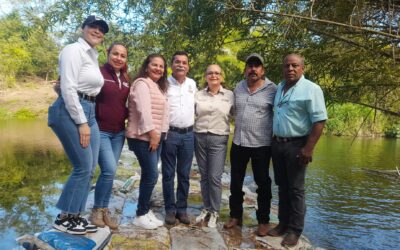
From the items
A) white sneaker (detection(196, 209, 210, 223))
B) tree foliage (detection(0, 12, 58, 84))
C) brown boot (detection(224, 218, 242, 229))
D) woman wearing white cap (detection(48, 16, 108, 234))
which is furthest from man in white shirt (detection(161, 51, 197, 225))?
tree foliage (detection(0, 12, 58, 84))

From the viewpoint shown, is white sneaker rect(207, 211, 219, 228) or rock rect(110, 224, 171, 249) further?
white sneaker rect(207, 211, 219, 228)

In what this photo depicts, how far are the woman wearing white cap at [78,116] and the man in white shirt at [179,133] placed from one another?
2.46ft

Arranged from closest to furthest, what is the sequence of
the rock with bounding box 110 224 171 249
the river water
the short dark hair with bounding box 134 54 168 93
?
the rock with bounding box 110 224 171 249
the short dark hair with bounding box 134 54 168 93
the river water

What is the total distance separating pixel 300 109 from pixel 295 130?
0.59 ft

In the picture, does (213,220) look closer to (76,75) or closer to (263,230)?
(263,230)

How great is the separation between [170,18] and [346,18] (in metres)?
2.30

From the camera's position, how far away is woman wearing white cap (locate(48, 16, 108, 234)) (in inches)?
103

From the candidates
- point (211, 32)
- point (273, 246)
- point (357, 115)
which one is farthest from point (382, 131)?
point (273, 246)

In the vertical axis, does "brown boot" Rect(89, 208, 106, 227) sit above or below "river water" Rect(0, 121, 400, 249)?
above

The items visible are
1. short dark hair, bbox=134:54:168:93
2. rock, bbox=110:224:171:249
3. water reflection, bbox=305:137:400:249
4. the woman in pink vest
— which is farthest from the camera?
water reflection, bbox=305:137:400:249

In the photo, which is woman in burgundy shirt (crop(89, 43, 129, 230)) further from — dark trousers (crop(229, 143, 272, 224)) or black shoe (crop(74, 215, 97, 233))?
dark trousers (crop(229, 143, 272, 224))

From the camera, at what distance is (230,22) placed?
190 inches

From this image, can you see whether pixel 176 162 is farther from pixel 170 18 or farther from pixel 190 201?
pixel 170 18

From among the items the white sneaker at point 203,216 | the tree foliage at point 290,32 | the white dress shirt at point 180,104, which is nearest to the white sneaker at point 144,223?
the white sneaker at point 203,216
